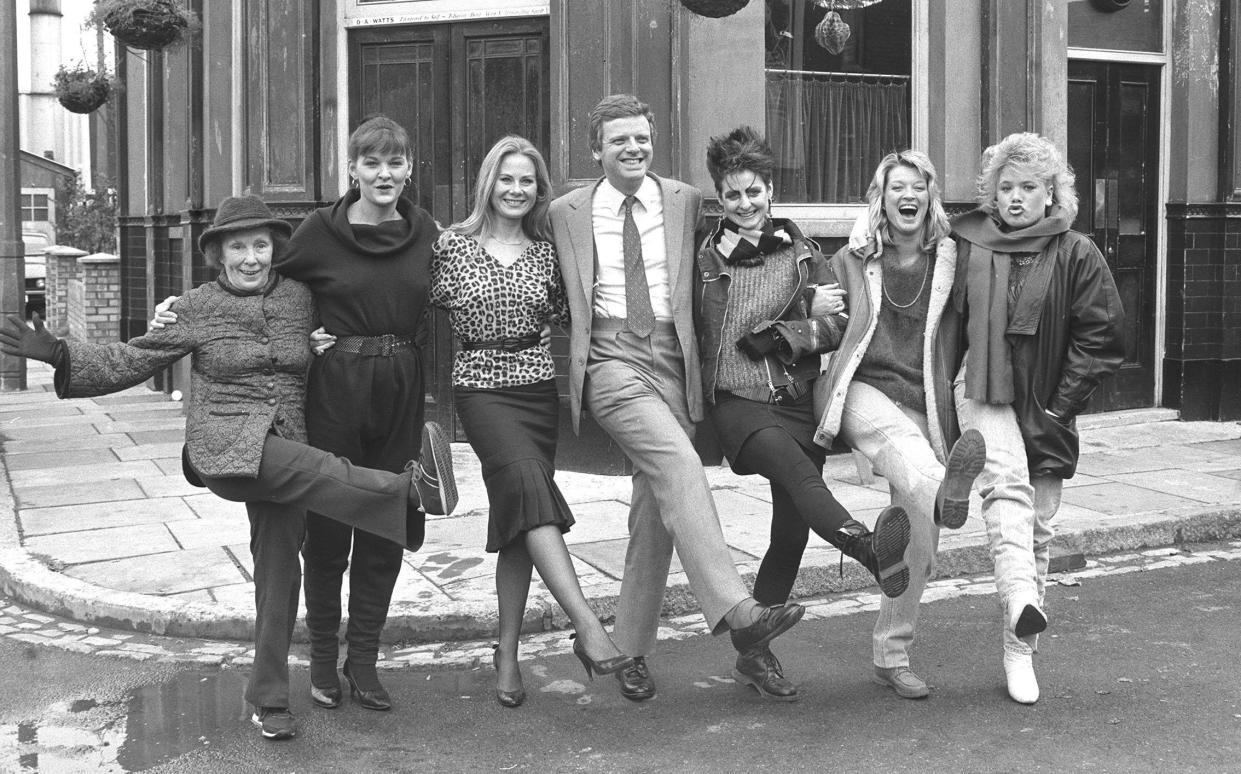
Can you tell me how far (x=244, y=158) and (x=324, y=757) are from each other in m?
6.69

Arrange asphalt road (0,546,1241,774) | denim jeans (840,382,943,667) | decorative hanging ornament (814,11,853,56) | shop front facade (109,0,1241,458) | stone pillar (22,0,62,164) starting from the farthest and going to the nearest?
stone pillar (22,0,62,164) → decorative hanging ornament (814,11,853,56) → shop front facade (109,0,1241,458) → denim jeans (840,382,943,667) → asphalt road (0,546,1241,774)

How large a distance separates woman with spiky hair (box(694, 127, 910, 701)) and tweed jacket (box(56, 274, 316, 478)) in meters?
1.43

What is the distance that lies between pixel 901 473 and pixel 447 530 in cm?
332

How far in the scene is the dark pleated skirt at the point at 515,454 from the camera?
4602 mm

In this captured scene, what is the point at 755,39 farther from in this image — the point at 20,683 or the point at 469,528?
the point at 20,683

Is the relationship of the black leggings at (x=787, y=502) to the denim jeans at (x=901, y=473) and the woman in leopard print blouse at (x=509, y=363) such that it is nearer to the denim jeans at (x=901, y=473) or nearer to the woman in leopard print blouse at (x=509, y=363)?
the denim jeans at (x=901, y=473)

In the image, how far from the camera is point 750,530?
23.8 feet

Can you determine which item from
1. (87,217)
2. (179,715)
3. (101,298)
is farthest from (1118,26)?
(87,217)

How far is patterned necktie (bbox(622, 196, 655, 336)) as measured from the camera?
189 inches

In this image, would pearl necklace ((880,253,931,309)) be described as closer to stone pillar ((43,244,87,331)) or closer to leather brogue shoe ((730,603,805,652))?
leather brogue shoe ((730,603,805,652))


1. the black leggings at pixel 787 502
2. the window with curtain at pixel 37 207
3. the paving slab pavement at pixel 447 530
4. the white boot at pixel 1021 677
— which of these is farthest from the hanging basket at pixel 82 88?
the window with curtain at pixel 37 207

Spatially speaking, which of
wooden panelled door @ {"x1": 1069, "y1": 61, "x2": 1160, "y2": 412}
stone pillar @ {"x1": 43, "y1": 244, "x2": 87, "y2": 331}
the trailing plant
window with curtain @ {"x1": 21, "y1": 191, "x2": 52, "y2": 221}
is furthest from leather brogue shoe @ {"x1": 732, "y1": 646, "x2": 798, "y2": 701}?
window with curtain @ {"x1": 21, "y1": 191, "x2": 52, "y2": 221}

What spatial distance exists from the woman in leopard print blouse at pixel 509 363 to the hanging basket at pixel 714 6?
3078mm

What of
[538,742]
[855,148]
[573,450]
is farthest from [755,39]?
[538,742]
